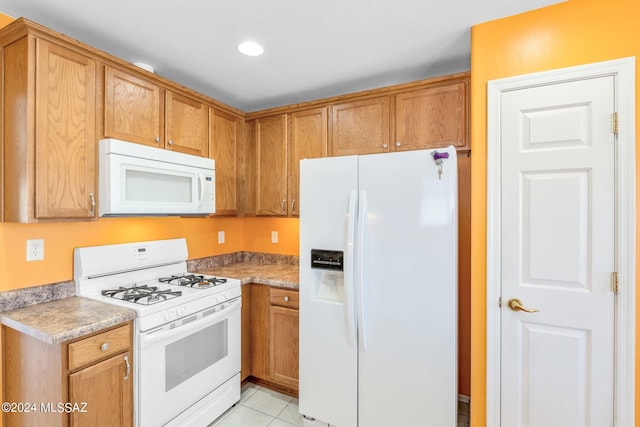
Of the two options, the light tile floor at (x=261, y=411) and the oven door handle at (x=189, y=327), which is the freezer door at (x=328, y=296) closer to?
the light tile floor at (x=261, y=411)

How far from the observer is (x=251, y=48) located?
196cm

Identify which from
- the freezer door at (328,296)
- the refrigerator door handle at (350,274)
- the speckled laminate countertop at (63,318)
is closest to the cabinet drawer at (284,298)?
the freezer door at (328,296)

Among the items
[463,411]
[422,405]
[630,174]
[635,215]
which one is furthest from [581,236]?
[463,411]

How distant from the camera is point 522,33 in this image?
62.8 inches

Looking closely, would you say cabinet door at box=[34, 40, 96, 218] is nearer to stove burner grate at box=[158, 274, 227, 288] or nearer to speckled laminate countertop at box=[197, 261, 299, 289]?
stove burner grate at box=[158, 274, 227, 288]

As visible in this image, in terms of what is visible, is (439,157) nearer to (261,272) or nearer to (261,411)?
(261,272)

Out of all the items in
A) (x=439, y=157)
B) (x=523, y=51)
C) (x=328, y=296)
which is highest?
(x=523, y=51)

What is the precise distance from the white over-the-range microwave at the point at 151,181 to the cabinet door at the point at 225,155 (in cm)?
22

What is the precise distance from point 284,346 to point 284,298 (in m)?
0.37

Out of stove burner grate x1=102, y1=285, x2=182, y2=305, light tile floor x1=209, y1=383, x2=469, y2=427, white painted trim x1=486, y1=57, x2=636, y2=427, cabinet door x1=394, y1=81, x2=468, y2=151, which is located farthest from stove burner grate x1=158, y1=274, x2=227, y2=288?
white painted trim x1=486, y1=57, x2=636, y2=427

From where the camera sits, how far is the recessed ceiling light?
191 cm

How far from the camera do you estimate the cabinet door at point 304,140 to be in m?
2.59

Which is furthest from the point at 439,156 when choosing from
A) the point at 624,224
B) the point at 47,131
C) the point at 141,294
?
the point at 47,131

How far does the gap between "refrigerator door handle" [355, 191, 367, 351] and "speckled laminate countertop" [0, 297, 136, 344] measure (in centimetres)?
125
